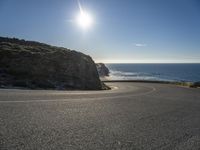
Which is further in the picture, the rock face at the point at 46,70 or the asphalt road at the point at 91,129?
the rock face at the point at 46,70

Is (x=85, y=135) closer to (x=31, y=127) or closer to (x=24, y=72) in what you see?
(x=31, y=127)

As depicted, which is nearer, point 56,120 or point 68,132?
point 68,132

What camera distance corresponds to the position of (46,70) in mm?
29250

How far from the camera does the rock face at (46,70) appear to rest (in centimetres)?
2538

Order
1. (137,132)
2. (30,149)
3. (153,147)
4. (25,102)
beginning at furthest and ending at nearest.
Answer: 1. (25,102)
2. (137,132)
3. (153,147)
4. (30,149)

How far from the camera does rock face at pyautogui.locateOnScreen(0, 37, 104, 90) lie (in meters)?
25.4

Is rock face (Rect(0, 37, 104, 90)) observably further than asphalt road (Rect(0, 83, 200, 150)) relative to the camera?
Yes

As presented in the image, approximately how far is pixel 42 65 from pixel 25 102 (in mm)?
19892

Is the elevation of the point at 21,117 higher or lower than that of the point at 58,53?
lower

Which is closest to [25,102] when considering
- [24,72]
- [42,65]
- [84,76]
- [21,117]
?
[21,117]

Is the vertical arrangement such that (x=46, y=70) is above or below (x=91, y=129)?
above

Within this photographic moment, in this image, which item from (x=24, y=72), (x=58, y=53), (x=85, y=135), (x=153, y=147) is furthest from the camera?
(x=58, y=53)

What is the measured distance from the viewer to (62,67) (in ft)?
105

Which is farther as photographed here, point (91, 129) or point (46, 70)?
point (46, 70)
